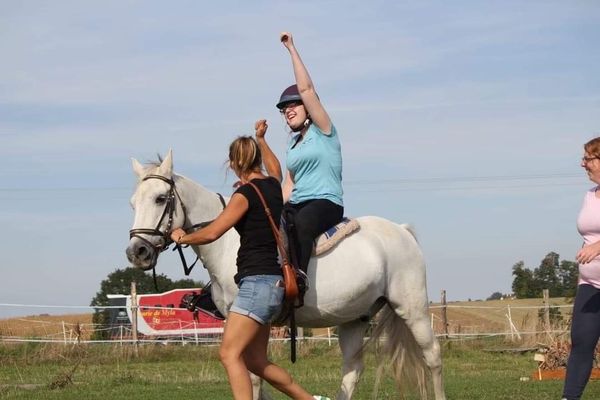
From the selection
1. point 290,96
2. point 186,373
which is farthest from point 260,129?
point 186,373

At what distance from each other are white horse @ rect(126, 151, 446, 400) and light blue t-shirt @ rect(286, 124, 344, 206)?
502 millimetres

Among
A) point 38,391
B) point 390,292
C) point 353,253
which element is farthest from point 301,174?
point 38,391

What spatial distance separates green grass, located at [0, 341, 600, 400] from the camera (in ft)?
43.2

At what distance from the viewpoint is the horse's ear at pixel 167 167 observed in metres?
8.70

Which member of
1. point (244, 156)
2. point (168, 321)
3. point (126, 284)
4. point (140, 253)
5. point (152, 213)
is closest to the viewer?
point (244, 156)

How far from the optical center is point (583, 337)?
26.1 feet

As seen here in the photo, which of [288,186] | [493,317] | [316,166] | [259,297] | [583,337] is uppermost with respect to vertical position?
[316,166]

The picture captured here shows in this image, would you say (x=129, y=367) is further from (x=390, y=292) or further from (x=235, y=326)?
(x=235, y=326)

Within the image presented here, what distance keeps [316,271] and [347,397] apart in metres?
1.33

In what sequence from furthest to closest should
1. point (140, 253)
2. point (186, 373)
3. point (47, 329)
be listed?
1. point (47, 329)
2. point (186, 373)
3. point (140, 253)

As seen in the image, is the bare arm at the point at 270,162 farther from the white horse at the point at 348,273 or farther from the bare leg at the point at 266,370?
the bare leg at the point at 266,370

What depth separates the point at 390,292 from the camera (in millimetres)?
9469

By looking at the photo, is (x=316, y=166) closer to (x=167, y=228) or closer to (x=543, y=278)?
(x=167, y=228)

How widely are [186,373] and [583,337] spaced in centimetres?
1188
